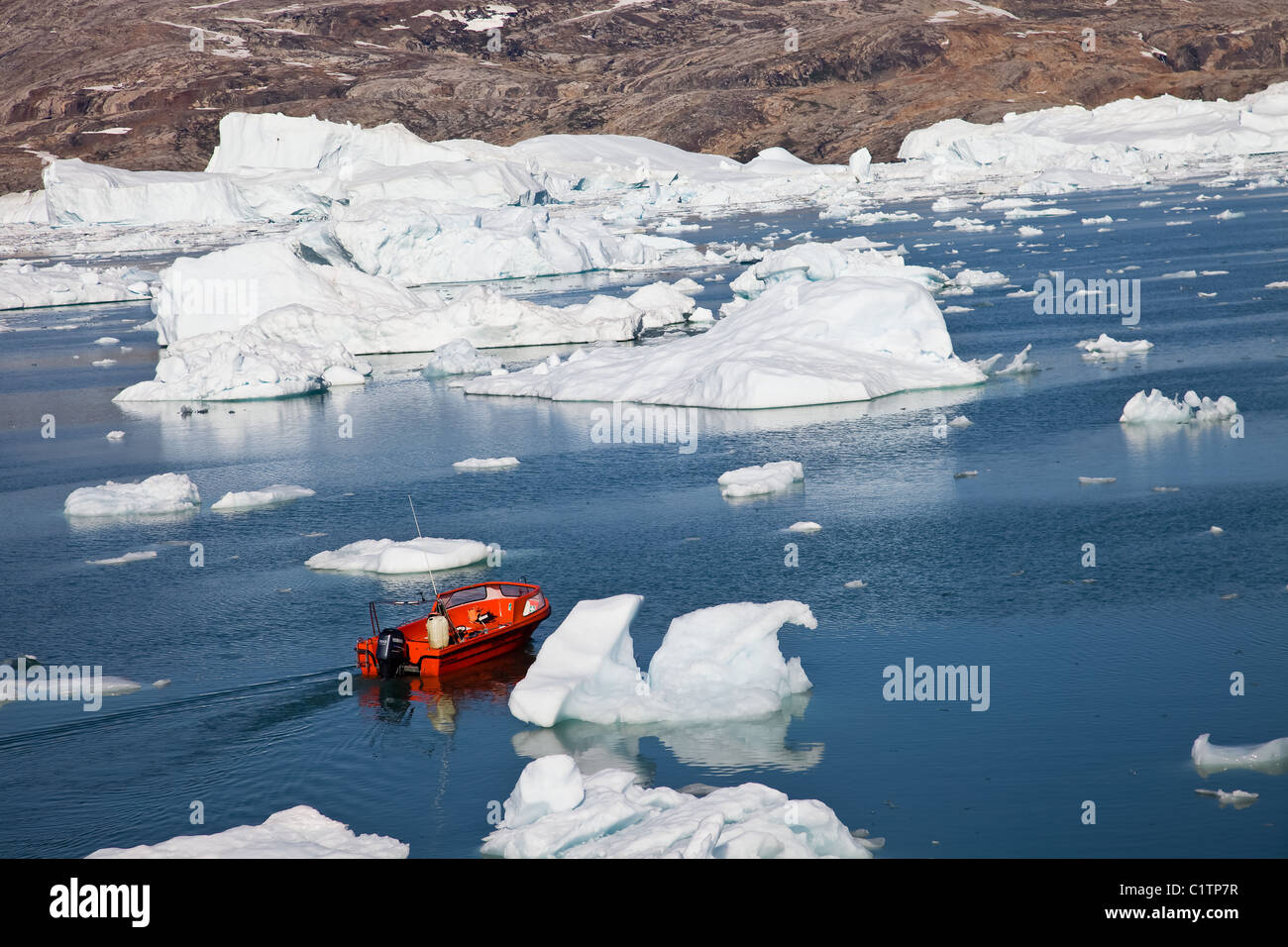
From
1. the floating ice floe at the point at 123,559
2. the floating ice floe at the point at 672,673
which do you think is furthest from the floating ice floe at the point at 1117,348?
the floating ice floe at the point at 123,559

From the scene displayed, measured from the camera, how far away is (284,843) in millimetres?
8758

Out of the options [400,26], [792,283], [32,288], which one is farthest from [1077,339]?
[400,26]

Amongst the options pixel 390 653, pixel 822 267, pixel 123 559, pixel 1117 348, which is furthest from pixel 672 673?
pixel 822 267

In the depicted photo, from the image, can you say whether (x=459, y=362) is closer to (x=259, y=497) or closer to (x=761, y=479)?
(x=259, y=497)

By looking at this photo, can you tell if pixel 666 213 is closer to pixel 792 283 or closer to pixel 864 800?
pixel 792 283

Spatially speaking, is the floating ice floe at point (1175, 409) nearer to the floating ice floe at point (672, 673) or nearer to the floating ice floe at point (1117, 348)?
the floating ice floe at point (1117, 348)

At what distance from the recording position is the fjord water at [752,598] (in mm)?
9781

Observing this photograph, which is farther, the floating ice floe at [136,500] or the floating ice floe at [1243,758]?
the floating ice floe at [136,500]

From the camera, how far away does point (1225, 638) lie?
38.5 ft

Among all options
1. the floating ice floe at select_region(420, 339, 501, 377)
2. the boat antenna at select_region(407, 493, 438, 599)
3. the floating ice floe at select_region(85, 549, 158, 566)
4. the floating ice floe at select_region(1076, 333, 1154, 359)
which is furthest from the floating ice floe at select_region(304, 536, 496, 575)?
the floating ice floe at select_region(1076, 333, 1154, 359)

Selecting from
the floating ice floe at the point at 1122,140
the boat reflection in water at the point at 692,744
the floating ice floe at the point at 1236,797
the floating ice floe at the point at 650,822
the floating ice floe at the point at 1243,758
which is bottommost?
the boat reflection in water at the point at 692,744

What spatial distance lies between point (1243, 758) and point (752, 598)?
204 inches

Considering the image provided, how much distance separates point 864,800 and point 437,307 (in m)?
25.0

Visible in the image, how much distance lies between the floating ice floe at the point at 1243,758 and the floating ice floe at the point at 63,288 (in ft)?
142
